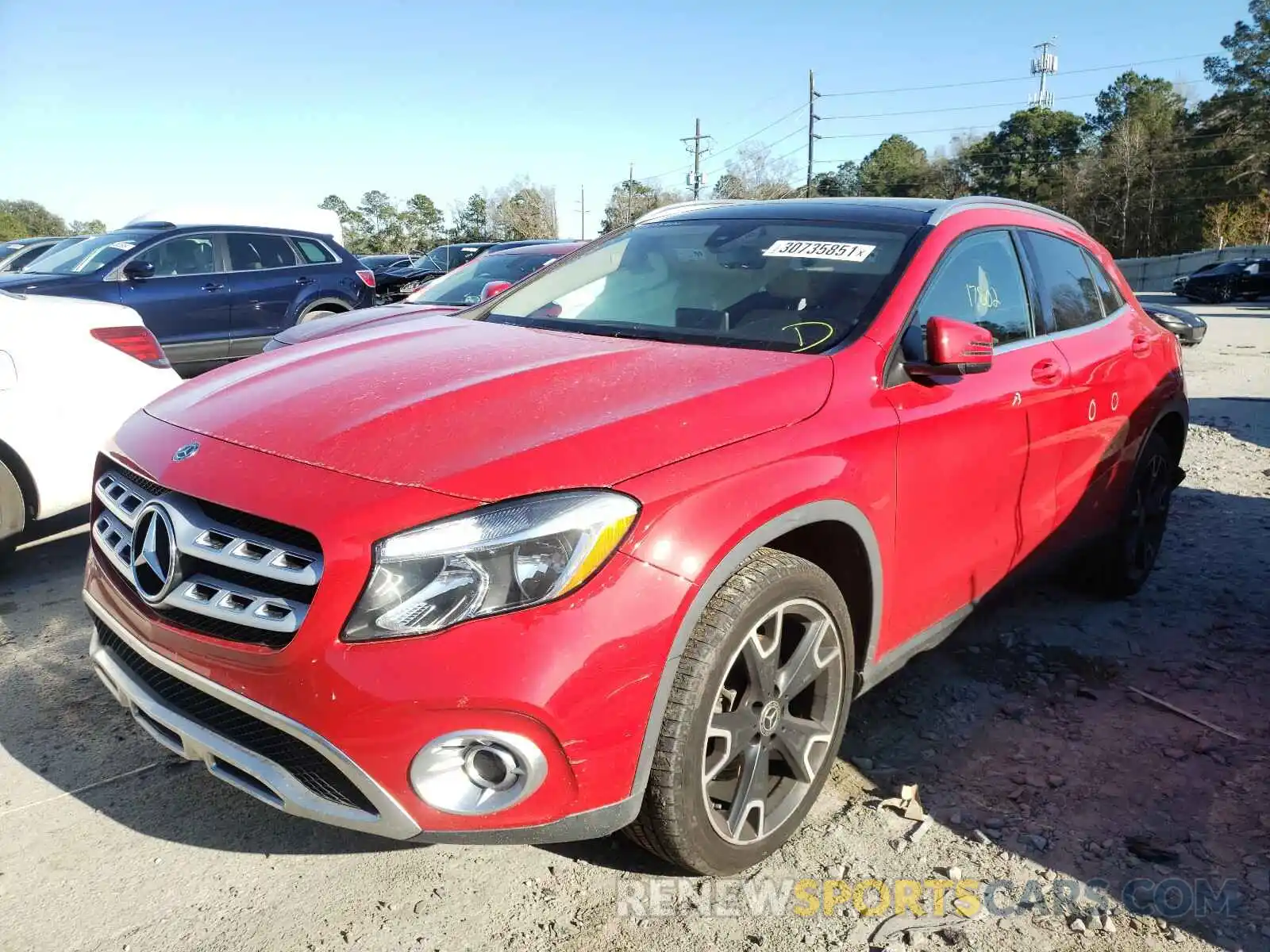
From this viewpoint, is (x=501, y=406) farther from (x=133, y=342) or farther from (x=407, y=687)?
(x=133, y=342)

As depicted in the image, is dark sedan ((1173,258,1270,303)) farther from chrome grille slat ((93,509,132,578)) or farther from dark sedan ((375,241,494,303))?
chrome grille slat ((93,509,132,578))

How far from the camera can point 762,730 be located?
92.5 inches

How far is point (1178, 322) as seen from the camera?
617 cm

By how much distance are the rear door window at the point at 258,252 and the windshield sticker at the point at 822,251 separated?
7872mm

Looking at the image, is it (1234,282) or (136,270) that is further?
(1234,282)

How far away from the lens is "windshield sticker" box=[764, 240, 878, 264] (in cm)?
305

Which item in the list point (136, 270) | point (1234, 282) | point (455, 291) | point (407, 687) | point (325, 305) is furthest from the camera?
point (1234, 282)

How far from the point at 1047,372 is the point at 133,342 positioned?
4103 mm

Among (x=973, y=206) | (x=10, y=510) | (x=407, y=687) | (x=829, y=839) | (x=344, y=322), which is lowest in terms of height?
(x=829, y=839)

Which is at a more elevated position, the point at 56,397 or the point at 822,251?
the point at 822,251

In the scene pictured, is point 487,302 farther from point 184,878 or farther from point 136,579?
point 184,878

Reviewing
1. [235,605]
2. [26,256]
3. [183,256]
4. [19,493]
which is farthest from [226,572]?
[26,256]

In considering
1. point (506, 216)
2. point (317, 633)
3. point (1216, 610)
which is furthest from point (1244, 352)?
point (506, 216)

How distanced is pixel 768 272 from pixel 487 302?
1.19 meters
